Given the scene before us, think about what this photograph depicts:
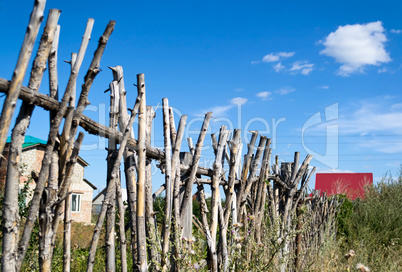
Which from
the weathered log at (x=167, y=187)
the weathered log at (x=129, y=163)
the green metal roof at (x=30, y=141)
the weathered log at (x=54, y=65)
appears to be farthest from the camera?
the green metal roof at (x=30, y=141)

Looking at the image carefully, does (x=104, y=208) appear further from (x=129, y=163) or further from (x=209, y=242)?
(x=209, y=242)

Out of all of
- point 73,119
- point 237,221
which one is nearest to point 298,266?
point 237,221

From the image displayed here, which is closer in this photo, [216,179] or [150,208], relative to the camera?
[150,208]

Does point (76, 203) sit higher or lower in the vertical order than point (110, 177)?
lower

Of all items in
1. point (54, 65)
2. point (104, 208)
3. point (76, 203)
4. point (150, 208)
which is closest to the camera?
point (54, 65)

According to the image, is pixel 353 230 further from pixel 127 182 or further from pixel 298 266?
pixel 127 182

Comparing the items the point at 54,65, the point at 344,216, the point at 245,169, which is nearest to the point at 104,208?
the point at 54,65

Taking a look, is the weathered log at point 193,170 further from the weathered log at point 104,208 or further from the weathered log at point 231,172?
the weathered log at point 104,208

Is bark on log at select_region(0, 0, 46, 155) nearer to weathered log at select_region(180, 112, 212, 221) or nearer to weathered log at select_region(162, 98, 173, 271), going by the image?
weathered log at select_region(162, 98, 173, 271)

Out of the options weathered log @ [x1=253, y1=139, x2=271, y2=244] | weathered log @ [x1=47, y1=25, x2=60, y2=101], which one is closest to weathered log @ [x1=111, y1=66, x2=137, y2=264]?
weathered log @ [x1=47, y1=25, x2=60, y2=101]

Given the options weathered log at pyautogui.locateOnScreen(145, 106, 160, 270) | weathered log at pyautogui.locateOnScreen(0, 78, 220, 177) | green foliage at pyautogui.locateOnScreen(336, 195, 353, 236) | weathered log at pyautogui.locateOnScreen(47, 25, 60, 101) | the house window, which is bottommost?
the house window

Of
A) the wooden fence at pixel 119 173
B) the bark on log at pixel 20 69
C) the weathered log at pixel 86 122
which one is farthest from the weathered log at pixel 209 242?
Result: the bark on log at pixel 20 69

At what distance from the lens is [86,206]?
806 inches

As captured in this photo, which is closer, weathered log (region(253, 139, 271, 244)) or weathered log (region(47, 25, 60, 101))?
weathered log (region(47, 25, 60, 101))
